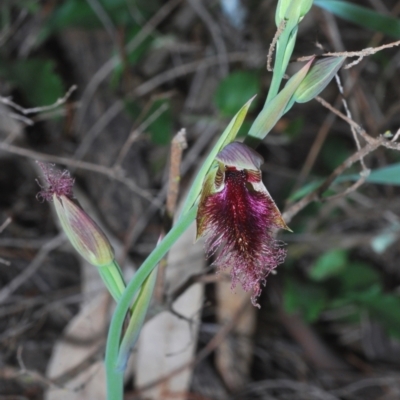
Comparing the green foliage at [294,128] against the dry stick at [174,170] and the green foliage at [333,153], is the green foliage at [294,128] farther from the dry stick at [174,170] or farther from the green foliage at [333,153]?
the dry stick at [174,170]

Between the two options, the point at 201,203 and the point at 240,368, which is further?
the point at 240,368

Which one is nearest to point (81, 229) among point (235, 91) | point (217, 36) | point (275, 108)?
point (275, 108)

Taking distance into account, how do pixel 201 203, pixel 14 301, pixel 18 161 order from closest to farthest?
1. pixel 201 203
2. pixel 14 301
3. pixel 18 161

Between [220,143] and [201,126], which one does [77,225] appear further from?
[201,126]

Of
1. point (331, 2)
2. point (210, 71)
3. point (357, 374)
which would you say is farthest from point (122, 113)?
point (357, 374)

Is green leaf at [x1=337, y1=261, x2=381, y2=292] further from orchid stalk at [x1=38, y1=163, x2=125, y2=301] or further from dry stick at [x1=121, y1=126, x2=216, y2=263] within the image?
orchid stalk at [x1=38, y1=163, x2=125, y2=301]

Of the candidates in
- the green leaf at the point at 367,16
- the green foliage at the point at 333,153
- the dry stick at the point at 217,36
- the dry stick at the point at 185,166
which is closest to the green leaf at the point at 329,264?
the green foliage at the point at 333,153

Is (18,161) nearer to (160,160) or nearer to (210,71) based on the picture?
(160,160)
